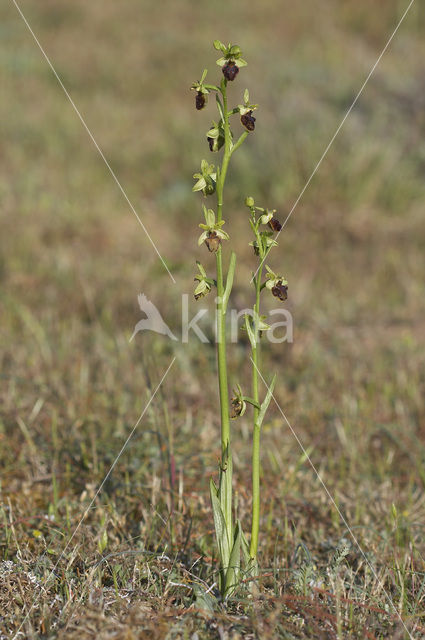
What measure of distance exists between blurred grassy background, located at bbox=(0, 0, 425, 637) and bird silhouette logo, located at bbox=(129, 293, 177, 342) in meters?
0.09

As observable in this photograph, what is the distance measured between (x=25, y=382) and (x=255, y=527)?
171cm

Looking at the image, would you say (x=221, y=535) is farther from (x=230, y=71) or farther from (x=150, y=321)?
(x=150, y=321)

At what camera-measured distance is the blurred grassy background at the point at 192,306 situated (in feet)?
7.05

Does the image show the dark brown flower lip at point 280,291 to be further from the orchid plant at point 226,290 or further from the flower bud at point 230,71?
the flower bud at point 230,71

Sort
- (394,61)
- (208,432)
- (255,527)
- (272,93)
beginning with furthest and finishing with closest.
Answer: (394,61) → (272,93) → (208,432) → (255,527)

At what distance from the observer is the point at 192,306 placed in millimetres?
3949

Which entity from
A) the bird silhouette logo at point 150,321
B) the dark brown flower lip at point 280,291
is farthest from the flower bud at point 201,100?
the bird silhouette logo at point 150,321

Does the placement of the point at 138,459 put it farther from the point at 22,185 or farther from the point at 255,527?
the point at 22,185

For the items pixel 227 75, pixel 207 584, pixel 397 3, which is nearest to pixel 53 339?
pixel 207 584

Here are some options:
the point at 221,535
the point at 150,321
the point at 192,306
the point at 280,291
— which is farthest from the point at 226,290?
the point at 192,306

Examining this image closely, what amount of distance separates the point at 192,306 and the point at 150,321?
40 centimetres


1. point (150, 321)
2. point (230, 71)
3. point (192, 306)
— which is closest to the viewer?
point (230, 71)

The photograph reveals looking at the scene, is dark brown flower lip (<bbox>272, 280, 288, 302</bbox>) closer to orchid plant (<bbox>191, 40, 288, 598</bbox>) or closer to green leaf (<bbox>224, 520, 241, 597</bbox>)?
orchid plant (<bbox>191, 40, 288, 598</bbox>)

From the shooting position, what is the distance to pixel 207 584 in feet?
5.48
